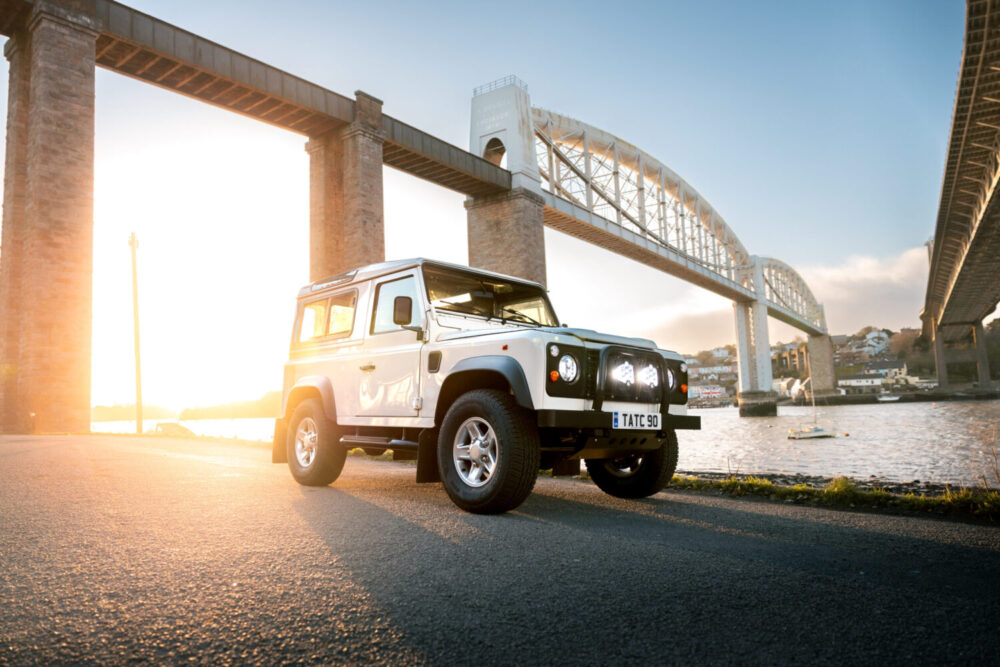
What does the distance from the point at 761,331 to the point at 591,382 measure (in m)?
78.9

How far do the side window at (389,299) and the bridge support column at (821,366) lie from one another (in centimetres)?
10740

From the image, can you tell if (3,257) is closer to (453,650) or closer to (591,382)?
(591,382)

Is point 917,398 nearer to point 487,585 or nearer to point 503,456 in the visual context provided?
point 503,456

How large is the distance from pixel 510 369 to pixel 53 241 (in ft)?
67.6

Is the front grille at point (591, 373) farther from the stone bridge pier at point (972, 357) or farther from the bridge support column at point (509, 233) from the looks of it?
the stone bridge pier at point (972, 357)

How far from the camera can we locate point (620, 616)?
2.40 meters

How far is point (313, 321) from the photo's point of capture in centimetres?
707

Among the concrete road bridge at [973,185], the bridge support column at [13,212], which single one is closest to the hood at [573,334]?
the bridge support column at [13,212]

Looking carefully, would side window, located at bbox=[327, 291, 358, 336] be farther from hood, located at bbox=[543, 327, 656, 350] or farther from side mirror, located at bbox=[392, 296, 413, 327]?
hood, located at bbox=[543, 327, 656, 350]

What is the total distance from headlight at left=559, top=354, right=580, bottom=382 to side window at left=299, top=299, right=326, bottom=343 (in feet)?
10.7

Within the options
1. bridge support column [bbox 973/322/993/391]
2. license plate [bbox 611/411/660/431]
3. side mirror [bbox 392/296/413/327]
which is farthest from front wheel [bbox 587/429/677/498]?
bridge support column [bbox 973/322/993/391]

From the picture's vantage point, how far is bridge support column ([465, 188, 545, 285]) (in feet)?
116

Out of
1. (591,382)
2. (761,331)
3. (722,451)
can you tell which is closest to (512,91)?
(722,451)

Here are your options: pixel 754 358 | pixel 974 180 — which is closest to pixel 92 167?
pixel 974 180
